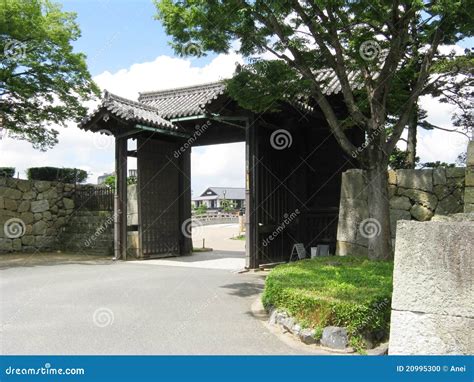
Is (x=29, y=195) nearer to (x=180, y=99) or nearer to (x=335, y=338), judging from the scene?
(x=180, y=99)

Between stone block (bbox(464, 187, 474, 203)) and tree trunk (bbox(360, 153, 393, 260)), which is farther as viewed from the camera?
stone block (bbox(464, 187, 474, 203))

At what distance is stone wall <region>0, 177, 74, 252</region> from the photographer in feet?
44.2

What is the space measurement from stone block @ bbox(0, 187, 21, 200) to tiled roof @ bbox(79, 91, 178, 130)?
12.7ft

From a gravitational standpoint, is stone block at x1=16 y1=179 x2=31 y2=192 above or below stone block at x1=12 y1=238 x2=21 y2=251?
above

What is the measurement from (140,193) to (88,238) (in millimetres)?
A: 3201

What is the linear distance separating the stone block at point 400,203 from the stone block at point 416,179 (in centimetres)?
28

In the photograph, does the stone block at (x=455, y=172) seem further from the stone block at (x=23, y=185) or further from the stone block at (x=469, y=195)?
the stone block at (x=23, y=185)

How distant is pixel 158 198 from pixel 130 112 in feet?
9.33

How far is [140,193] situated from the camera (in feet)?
40.2

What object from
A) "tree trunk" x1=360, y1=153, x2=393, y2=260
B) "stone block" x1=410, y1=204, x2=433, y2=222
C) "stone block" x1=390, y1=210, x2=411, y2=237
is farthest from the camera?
"stone block" x1=390, y1=210, x2=411, y2=237

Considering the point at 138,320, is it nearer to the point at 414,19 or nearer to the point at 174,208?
the point at 414,19

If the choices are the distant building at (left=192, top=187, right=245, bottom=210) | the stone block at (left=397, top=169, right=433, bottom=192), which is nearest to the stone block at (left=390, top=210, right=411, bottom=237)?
the stone block at (left=397, top=169, right=433, bottom=192)

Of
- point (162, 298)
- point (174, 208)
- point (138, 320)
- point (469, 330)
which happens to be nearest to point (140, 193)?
point (174, 208)

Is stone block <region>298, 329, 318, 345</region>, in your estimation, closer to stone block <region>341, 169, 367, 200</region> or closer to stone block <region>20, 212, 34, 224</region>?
stone block <region>341, 169, 367, 200</region>
